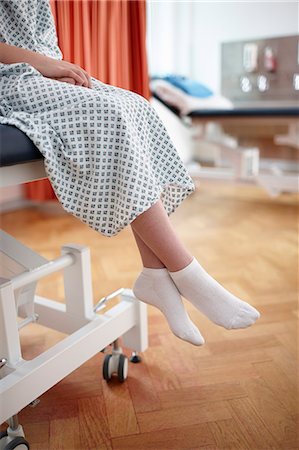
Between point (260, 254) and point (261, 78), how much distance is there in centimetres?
203

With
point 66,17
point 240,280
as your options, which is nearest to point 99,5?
point 66,17

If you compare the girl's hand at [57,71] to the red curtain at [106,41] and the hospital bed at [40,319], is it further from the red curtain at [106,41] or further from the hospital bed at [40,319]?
the red curtain at [106,41]

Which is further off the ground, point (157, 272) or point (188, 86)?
point (188, 86)

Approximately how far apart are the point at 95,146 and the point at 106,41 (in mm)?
1784

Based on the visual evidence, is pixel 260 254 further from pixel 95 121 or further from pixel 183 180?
pixel 95 121

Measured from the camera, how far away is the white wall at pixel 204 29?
10.4 ft

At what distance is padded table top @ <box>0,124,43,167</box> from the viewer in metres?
0.66

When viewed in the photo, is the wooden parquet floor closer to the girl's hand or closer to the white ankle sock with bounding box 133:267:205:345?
the white ankle sock with bounding box 133:267:205:345

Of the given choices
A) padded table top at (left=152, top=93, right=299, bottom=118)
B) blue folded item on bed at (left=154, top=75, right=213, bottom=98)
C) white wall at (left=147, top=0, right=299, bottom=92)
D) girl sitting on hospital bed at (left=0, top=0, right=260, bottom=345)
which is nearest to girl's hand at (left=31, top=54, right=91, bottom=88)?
girl sitting on hospital bed at (left=0, top=0, right=260, bottom=345)

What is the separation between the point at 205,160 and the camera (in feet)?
12.5

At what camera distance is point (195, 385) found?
0.97 metres

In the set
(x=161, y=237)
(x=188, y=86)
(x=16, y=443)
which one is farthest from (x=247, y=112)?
(x=16, y=443)

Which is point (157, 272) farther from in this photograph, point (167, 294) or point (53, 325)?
point (53, 325)

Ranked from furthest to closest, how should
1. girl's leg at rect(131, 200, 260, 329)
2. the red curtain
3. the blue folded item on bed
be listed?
the blue folded item on bed
the red curtain
girl's leg at rect(131, 200, 260, 329)
